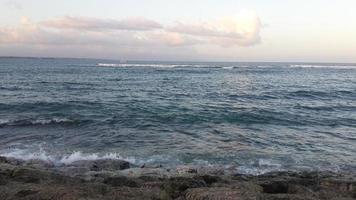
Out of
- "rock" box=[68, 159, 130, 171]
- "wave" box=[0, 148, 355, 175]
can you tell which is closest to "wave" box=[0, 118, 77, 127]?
"wave" box=[0, 148, 355, 175]

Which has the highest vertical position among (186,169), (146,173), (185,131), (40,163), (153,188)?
(153,188)

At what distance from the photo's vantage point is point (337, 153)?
1641 cm

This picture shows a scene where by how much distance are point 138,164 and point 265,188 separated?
6174mm

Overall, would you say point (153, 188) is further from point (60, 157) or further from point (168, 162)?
point (60, 157)

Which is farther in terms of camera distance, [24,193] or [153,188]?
[153,188]

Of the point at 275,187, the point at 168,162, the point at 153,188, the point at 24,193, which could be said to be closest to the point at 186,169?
A: the point at 168,162

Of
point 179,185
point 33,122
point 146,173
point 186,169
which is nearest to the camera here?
point 179,185

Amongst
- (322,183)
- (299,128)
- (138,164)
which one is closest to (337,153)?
(299,128)

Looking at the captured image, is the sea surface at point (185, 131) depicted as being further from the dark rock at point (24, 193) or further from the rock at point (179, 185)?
the dark rock at point (24, 193)

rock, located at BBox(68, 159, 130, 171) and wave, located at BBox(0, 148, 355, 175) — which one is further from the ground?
rock, located at BBox(68, 159, 130, 171)

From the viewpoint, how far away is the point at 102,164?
13328 mm

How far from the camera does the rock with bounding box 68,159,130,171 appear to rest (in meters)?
12.8

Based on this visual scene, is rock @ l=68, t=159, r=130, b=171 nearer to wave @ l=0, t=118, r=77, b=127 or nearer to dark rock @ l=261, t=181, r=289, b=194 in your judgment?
dark rock @ l=261, t=181, r=289, b=194

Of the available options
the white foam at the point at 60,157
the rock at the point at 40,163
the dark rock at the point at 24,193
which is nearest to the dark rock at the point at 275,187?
the dark rock at the point at 24,193
